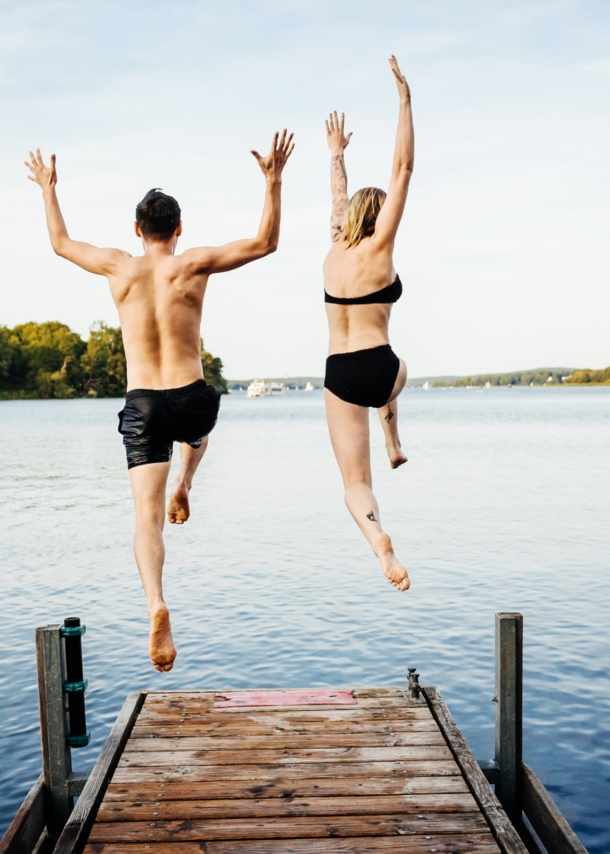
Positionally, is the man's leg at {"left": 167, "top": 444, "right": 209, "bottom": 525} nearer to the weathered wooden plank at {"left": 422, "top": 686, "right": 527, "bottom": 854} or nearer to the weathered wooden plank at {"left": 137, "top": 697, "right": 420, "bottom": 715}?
the weathered wooden plank at {"left": 422, "top": 686, "right": 527, "bottom": 854}

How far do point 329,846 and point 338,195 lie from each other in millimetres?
4398

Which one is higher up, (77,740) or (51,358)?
(51,358)

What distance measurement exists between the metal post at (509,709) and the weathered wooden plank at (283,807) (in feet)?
5.98

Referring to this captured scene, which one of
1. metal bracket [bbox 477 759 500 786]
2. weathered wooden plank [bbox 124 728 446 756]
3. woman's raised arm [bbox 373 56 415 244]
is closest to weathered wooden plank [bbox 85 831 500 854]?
weathered wooden plank [bbox 124 728 446 756]

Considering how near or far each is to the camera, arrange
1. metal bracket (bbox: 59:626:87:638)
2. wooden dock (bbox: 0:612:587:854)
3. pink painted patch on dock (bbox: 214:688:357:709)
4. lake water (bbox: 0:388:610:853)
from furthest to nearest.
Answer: lake water (bbox: 0:388:610:853), pink painted patch on dock (bbox: 214:688:357:709), metal bracket (bbox: 59:626:87:638), wooden dock (bbox: 0:612:587:854)

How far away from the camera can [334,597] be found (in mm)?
21250

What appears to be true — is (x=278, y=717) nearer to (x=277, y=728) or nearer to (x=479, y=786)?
(x=277, y=728)

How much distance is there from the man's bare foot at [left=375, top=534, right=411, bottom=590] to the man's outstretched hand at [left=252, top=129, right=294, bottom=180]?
A: 2020 millimetres

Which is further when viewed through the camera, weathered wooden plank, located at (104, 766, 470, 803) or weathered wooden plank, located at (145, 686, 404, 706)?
weathered wooden plank, located at (145, 686, 404, 706)

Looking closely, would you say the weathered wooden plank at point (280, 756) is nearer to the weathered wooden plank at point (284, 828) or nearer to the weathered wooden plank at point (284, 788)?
the weathered wooden plank at point (284, 788)

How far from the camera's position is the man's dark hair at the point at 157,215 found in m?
4.90

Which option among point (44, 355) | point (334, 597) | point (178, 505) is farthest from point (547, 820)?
point (44, 355)

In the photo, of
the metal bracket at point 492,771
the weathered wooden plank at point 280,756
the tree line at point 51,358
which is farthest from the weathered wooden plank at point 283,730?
the tree line at point 51,358

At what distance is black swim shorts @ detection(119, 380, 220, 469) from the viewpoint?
16.1ft
